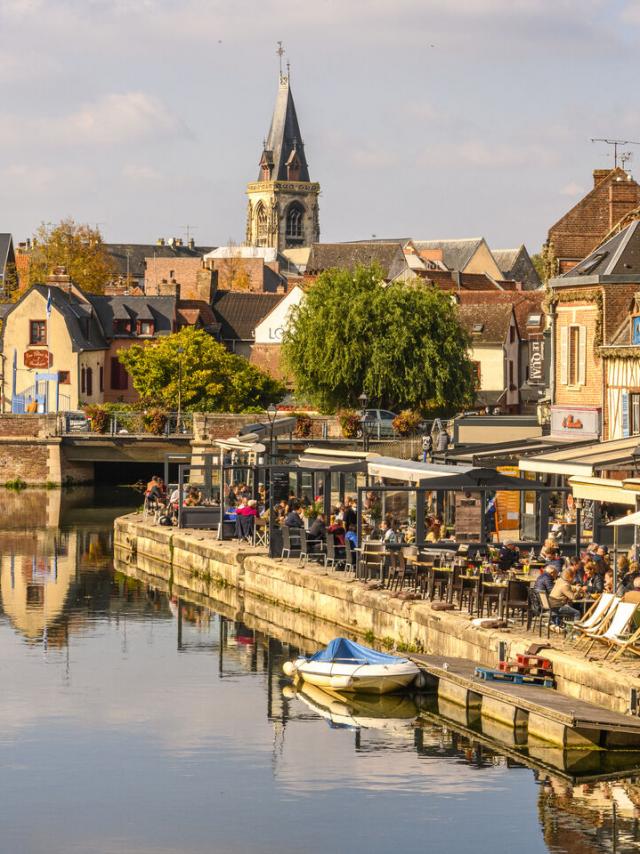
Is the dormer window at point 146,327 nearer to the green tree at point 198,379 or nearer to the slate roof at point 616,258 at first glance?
the green tree at point 198,379

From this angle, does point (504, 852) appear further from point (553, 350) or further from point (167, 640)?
point (553, 350)

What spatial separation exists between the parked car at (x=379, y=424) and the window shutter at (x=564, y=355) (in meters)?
19.3

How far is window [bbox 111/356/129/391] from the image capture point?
91.2 m

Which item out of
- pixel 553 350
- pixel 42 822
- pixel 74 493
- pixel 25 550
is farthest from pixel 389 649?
pixel 74 493

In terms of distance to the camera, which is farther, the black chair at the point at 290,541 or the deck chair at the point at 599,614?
the black chair at the point at 290,541

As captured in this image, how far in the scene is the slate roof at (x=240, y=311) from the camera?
99806 mm

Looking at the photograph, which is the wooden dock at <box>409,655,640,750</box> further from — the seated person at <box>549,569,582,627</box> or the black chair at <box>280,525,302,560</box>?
the black chair at <box>280,525,302,560</box>

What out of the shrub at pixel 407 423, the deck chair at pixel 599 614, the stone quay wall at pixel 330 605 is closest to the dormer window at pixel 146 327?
the shrub at pixel 407 423

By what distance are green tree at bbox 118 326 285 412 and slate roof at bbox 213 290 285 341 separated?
18.8m

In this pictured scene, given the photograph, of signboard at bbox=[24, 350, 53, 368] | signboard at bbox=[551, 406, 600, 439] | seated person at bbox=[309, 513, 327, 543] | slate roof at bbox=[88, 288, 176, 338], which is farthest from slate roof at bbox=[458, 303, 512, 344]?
seated person at bbox=[309, 513, 327, 543]

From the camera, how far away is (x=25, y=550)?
51.5 meters

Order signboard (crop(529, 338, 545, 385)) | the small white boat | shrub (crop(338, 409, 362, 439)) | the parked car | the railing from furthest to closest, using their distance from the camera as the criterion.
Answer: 1. the railing
2. shrub (crop(338, 409, 362, 439))
3. the parked car
4. signboard (crop(529, 338, 545, 385))
5. the small white boat

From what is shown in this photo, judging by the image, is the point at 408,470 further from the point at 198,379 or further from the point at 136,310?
the point at 136,310

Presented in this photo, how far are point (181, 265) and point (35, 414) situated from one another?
7348 centimetres
